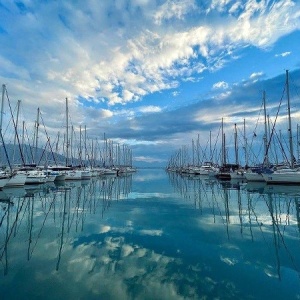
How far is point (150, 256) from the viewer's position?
29.9 feet

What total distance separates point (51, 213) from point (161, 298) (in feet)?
42.9

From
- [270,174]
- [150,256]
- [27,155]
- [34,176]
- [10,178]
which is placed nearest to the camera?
[150,256]

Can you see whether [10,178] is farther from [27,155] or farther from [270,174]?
[270,174]

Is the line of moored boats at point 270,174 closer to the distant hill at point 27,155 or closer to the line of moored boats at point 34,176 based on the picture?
the line of moored boats at point 34,176

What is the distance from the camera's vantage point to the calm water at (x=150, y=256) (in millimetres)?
6629

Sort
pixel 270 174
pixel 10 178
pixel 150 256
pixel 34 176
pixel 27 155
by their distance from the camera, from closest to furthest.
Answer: pixel 150 256 → pixel 10 178 → pixel 270 174 → pixel 34 176 → pixel 27 155

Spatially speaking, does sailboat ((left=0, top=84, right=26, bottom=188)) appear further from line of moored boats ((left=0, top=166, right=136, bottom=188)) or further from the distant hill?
the distant hill

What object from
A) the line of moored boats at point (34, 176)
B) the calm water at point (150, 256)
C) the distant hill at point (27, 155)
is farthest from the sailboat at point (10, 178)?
the calm water at point (150, 256)

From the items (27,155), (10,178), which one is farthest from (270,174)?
(27,155)

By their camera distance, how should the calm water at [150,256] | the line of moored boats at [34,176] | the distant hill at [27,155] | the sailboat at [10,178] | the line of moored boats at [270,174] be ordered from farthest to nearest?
the distant hill at [27,155]
the line of moored boats at [270,174]
the line of moored boats at [34,176]
the sailboat at [10,178]
the calm water at [150,256]

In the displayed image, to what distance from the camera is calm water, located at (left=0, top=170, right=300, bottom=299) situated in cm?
663

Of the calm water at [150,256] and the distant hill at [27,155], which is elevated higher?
the distant hill at [27,155]

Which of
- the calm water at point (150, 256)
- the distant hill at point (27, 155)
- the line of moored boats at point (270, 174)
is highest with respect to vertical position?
the distant hill at point (27, 155)

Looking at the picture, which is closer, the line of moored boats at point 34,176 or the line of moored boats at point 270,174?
the line of moored boats at point 34,176
